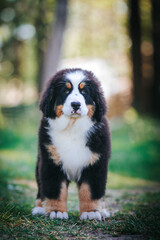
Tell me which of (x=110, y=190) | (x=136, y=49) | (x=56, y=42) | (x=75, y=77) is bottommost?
(x=110, y=190)

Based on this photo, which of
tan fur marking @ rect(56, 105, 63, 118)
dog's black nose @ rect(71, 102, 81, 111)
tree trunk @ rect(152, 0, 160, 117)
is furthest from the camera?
tree trunk @ rect(152, 0, 160, 117)

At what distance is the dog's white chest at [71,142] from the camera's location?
3.72 m

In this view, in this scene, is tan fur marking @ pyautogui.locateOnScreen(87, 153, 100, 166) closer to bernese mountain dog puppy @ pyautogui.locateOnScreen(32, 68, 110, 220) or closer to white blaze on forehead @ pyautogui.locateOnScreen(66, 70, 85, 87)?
bernese mountain dog puppy @ pyautogui.locateOnScreen(32, 68, 110, 220)

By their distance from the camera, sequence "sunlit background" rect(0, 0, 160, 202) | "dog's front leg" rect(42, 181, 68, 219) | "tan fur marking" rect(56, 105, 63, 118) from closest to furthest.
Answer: "dog's front leg" rect(42, 181, 68, 219)
"tan fur marking" rect(56, 105, 63, 118)
"sunlit background" rect(0, 0, 160, 202)

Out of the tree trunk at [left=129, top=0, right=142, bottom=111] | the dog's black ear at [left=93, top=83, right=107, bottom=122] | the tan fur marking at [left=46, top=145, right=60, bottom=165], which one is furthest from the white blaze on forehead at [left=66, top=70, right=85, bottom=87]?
the tree trunk at [left=129, top=0, right=142, bottom=111]

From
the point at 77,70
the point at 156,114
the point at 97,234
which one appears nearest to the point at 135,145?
the point at 156,114

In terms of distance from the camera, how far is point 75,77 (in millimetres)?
3773

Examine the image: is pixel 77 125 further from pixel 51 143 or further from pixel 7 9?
pixel 7 9

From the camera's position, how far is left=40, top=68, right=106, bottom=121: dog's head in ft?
11.9

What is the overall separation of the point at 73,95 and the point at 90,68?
11.5 meters

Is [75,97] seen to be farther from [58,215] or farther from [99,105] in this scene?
[58,215]

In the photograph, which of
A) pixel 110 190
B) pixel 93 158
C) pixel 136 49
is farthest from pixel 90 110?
pixel 136 49

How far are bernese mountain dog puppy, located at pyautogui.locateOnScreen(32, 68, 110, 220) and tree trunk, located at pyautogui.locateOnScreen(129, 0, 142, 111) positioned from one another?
10.5 meters

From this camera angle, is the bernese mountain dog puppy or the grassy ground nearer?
the grassy ground
